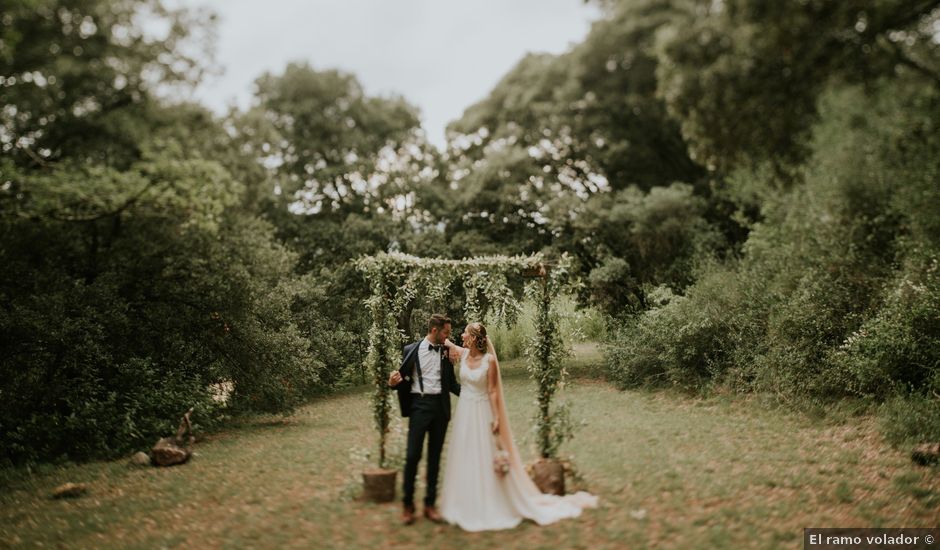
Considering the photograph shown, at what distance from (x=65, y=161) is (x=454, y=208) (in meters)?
16.3

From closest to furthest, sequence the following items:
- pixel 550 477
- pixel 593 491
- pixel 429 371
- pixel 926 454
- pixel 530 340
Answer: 1. pixel 429 371
2. pixel 550 477
3. pixel 593 491
4. pixel 926 454
5. pixel 530 340

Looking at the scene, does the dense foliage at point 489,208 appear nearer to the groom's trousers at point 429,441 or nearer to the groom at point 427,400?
the groom at point 427,400

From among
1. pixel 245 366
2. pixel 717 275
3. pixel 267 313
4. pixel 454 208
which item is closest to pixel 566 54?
pixel 454 208

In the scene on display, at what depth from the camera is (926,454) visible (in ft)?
25.8

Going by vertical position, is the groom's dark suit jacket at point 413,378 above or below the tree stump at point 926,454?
above

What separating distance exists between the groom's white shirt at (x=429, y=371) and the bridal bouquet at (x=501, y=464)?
3.22ft

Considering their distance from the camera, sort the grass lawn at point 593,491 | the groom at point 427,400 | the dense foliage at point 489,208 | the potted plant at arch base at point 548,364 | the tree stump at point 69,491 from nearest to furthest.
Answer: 1. the dense foliage at point 489,208
2. the grass lawn at point 593,491
3. the groom at point 427,400
4. the potted plant at arch base at point 548,364
5. the tree stump at point 69,491

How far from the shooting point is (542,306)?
809 centimetres

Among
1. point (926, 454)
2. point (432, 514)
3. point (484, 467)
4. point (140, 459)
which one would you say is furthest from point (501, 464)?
point (140, 459)

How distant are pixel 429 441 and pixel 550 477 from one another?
1.71 m

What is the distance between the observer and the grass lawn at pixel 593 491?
5.94 m

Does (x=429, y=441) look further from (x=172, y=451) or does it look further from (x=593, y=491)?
(x=172, y=451)

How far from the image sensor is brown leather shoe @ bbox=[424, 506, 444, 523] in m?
6.32

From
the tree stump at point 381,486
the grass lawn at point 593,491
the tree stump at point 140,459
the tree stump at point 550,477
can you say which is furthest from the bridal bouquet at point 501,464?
the tree stump at point 140,459
